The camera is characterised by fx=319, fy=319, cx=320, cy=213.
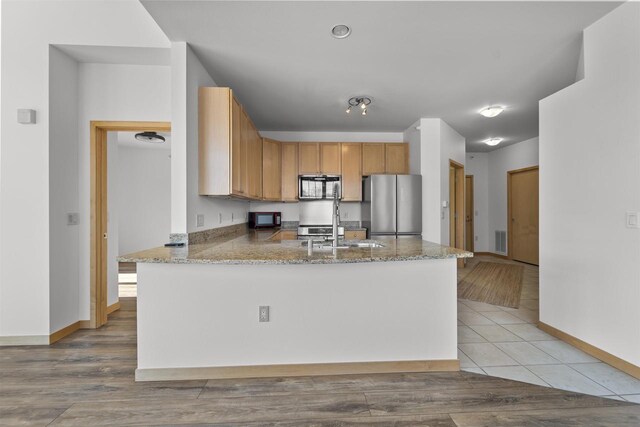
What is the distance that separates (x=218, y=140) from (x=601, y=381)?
329 centimetres

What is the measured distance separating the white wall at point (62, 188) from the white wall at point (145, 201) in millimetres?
3811

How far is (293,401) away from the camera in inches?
73.5

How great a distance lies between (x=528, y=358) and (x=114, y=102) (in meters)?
4.20

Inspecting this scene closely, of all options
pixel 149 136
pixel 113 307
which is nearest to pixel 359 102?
pixel 149 136

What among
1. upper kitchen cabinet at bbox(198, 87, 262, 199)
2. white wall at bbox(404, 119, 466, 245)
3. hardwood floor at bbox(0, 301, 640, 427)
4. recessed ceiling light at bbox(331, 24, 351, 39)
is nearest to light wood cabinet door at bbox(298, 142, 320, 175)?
white wall at bbox(404, 119, 466, 245)

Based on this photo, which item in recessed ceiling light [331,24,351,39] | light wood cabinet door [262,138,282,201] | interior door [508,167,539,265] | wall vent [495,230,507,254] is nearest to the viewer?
recessed ceiling light [331,24,351,39]

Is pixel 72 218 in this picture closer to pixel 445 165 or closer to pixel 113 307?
pixel 113 307

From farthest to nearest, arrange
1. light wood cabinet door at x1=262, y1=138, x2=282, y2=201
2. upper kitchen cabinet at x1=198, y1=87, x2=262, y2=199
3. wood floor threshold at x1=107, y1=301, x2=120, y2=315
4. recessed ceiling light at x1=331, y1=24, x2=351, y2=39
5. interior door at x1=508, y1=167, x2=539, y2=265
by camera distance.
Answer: interior door at x1=508, y1=167, x2=539, y2=265 < light wood cabinet door at x1=262, y1=138, x2=282, y2=201 < wood floor threshold at x1=107, y1=301, x2=120, y2=315 < upper kitchen cabinet at x1=198, y1=87, x2=262, y2=199 < recessed ceiling light at x1=331, y1=24, x2=351, y2=39

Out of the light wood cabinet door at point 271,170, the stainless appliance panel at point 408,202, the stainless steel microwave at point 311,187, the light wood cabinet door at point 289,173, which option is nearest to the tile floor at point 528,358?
the stainless appliance panel at point 408,202

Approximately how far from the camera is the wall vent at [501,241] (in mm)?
6910

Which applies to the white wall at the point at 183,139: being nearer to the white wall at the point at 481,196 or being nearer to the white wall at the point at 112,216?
the white wall at the point at 112,216

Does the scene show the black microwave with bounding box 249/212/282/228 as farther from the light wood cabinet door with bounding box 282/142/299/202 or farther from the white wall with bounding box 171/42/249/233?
the white wall with bounding box 171/42/249/233

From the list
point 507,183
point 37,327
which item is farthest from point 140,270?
point 507,183

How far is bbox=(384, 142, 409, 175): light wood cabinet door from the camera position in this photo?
5.12 metres
